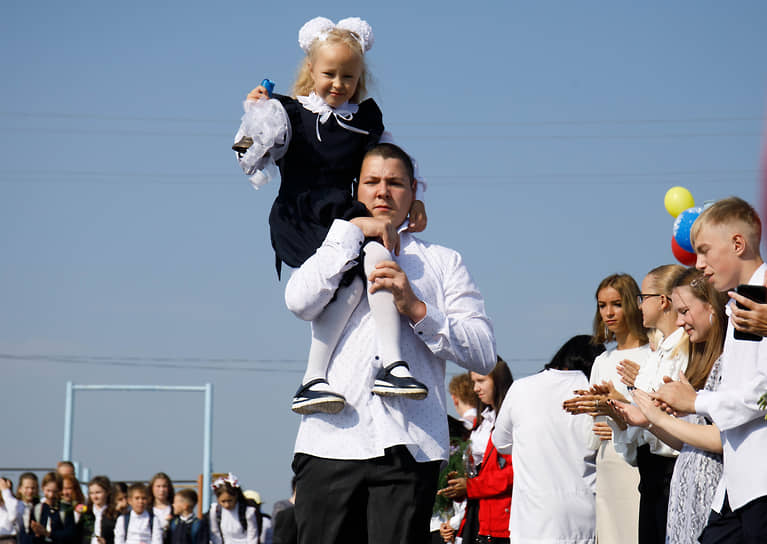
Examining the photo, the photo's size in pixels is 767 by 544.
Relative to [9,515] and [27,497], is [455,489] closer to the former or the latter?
[9,515]

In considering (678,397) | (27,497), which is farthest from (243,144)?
(27,497)

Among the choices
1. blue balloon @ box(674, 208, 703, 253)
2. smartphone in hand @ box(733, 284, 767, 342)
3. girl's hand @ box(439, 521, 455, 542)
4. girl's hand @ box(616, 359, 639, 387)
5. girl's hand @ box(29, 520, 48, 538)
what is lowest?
girl's hand @ box(29, 520, 48, 538)

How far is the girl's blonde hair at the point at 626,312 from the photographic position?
238 inches

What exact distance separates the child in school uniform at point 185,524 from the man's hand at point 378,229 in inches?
396

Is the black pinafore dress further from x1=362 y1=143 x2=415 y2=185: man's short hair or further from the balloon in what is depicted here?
the balloon

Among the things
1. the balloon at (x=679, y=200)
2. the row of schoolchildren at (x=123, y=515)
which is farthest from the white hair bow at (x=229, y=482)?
the balloon at (x=679, y=200)

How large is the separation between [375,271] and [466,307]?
362mm

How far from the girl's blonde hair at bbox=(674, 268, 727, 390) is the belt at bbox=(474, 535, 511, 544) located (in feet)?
7.71

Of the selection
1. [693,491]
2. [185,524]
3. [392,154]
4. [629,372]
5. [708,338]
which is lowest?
[185,524]

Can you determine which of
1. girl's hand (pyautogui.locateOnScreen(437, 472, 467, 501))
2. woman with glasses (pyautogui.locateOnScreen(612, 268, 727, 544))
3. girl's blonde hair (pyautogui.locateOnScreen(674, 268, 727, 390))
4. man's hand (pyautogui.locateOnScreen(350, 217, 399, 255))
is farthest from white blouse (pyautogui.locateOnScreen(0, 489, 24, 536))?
man's hand (pyautogui.locateOnScreen(350, 217, 399, 255))

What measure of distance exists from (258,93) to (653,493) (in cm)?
297

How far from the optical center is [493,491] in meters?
6.68

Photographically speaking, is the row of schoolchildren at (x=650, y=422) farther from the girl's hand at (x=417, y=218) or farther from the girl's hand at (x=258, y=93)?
the girl's hand at (x=258, y=93)

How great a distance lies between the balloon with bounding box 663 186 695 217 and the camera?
7566 millimetres
